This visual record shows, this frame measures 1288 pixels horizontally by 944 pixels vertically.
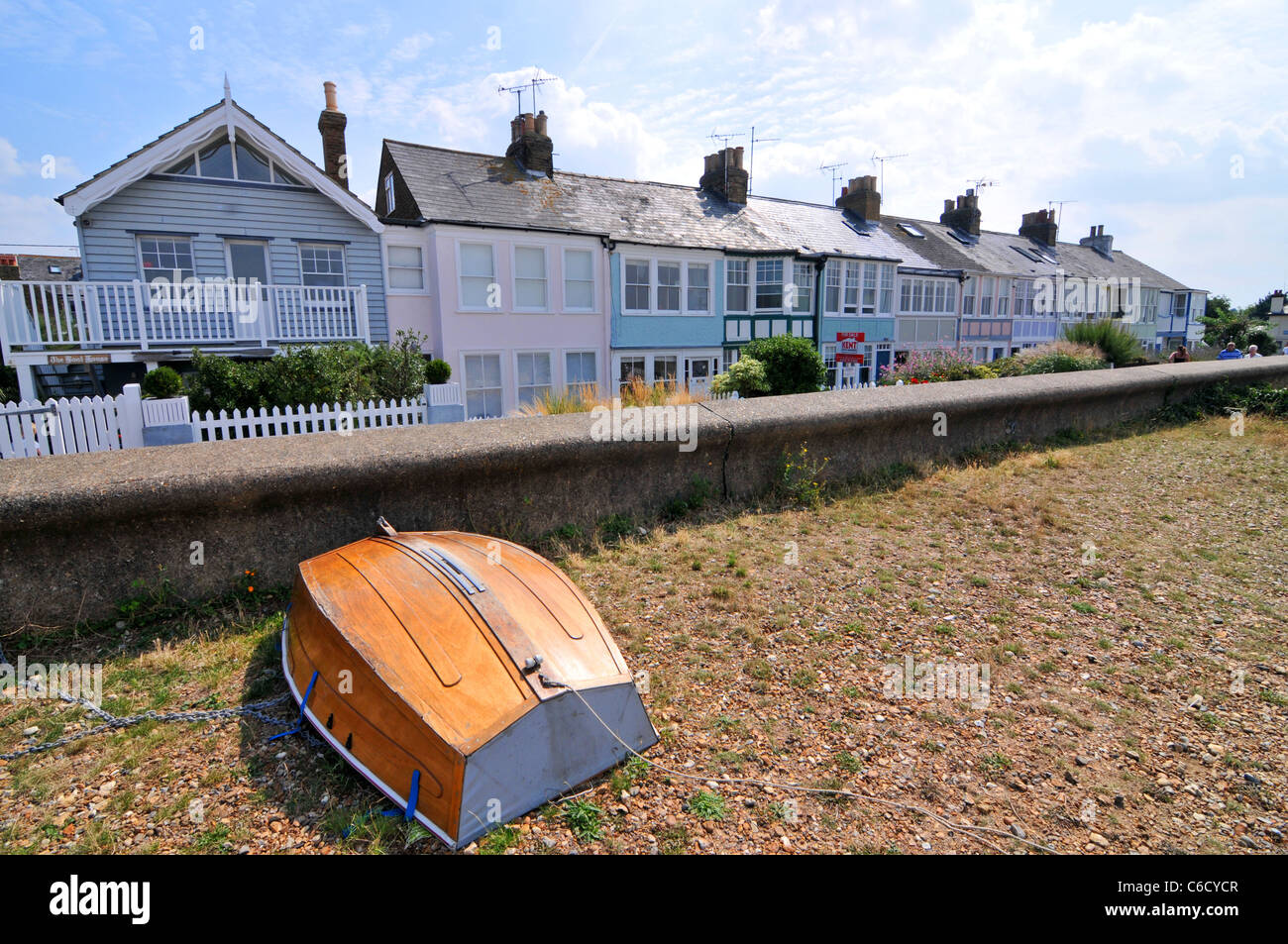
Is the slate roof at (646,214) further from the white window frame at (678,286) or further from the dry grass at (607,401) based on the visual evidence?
the dry grass at (607,401)

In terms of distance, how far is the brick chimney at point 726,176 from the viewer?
85.6 ft

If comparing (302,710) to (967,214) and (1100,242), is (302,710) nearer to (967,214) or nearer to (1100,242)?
(967,214)

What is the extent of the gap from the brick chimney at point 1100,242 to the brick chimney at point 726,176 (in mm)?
37395

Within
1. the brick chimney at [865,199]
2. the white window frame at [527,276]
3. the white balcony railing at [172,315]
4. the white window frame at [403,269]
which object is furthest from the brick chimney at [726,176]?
the white balcony railing at [172,315]

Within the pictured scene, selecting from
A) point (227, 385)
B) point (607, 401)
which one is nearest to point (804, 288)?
point (607, 401)

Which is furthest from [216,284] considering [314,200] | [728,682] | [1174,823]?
[1174,823]

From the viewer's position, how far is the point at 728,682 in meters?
3.59

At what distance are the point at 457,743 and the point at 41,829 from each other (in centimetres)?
169

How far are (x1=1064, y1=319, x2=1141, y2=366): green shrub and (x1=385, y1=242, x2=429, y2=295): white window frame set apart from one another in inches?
690

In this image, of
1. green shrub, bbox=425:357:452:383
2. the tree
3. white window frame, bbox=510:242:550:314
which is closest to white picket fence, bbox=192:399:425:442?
green shrub, bbox=425:357:452:383

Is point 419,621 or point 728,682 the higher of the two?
point 419,621

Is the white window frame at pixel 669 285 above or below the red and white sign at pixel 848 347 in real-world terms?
above

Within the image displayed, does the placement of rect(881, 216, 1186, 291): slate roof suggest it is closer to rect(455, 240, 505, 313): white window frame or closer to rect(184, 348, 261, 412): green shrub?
rect(455, 240, 505, 313): white window frame
